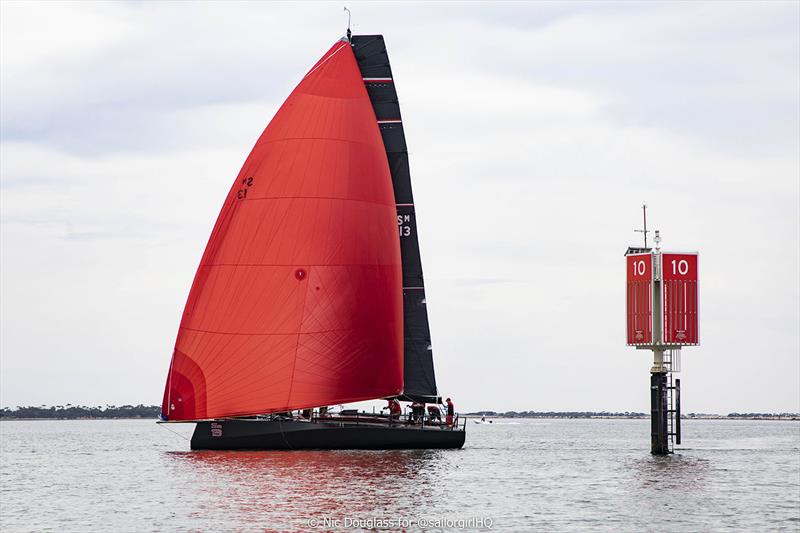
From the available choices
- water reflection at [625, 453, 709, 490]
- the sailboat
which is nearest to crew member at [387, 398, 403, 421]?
the sailboat

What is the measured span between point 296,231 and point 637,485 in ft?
59.2

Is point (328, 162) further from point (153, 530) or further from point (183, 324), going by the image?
point (153, 530)

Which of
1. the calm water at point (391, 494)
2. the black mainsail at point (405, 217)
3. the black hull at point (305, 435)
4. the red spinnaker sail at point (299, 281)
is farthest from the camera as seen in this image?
the black mainsail at point (405, 217)

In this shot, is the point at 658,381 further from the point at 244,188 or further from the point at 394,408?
the point at 244,188

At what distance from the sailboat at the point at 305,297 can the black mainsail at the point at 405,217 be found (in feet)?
5.82

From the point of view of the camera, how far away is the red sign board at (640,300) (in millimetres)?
58662

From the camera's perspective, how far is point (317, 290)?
51250mm

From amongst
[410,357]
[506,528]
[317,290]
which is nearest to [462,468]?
[410,357]

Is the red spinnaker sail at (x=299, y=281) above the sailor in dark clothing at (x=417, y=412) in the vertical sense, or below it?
above

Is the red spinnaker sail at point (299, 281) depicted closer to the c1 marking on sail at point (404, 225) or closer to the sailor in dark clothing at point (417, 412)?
the sailor in dark clothing at point (417, 412)

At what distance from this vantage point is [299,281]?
51.2 meters

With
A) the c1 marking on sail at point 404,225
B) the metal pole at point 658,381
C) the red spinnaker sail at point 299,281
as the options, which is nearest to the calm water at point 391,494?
the metal pole at point 658,381

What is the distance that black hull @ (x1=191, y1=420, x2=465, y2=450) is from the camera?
51469 mm

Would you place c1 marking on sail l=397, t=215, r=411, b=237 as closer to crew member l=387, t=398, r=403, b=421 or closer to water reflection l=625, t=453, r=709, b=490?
crew member l=387, t=398, r=403, b=421
